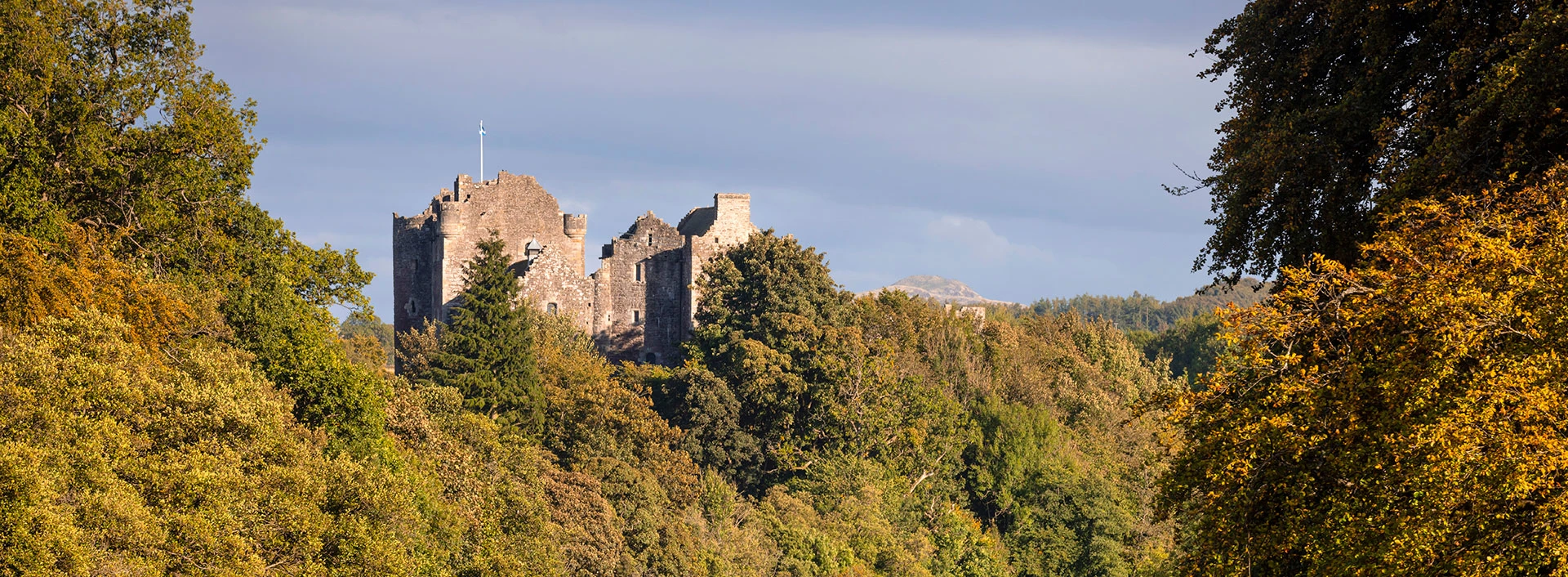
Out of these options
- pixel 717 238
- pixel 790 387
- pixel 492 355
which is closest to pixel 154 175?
pixel 492 355

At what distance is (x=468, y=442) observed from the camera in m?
40.0

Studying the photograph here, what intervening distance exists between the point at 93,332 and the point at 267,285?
24.9ft

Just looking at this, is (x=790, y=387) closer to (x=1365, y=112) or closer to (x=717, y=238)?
(x=717, y=238)

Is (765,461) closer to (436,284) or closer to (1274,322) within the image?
(436,284)

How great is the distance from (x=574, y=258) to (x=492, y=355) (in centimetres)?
1103

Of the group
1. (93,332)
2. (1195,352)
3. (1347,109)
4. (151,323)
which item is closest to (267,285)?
(151,323)

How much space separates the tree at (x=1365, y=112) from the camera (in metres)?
12.9

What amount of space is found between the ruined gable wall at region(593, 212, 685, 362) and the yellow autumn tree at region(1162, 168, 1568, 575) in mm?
45085

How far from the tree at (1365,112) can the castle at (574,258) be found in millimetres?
39928

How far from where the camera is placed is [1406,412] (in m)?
11.3

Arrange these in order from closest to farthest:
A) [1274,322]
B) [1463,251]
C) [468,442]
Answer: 1. [1463,251]
2. [1274,322]
3. [468,442]

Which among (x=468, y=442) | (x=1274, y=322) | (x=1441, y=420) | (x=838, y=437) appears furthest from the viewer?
(x=838, y=437)

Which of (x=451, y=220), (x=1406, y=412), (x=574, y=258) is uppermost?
(x=451, y=220)

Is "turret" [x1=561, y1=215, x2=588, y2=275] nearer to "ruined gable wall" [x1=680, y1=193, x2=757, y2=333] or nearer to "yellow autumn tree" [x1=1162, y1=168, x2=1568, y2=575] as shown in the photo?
"ruined gable wall" [x1=680, y1=193, x2=757, y2=333]
